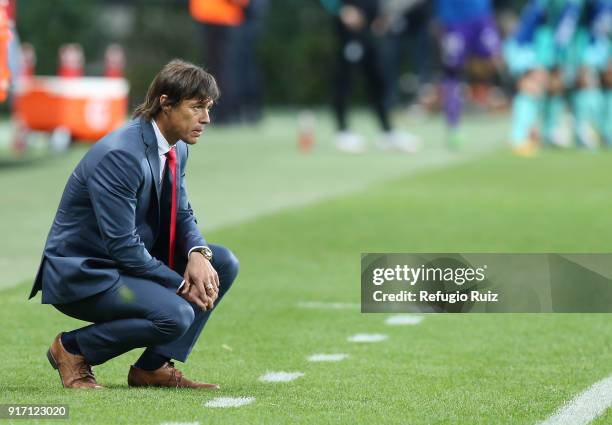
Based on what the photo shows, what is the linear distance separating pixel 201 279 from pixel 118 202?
417 mm

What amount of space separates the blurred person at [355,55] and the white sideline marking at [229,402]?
1272cm

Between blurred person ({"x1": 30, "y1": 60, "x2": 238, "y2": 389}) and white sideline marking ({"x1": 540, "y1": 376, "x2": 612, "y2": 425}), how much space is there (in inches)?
51.8

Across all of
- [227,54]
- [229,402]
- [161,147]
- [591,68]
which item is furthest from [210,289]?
[227,54]

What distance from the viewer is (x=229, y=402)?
5.82 m

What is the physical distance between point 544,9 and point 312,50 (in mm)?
10437

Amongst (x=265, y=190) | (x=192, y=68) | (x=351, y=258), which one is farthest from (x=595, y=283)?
(x=265, y=190)

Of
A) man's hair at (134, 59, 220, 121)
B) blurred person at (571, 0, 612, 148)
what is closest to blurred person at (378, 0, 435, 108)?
blurred person at (571, 0, 612, 148)

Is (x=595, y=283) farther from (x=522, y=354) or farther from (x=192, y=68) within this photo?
(x=192, y=68)

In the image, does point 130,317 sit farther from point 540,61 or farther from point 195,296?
point 540,61

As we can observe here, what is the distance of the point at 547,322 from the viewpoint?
26.7ft

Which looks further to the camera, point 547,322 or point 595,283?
point 547,322

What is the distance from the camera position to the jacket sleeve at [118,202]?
581 cm

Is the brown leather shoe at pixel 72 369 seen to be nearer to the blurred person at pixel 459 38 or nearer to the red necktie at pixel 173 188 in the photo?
the red necktie at pixel 173 188

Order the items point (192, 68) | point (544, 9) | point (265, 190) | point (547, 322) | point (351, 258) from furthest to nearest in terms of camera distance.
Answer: point (544, 9)
point (265, 190)
point (351, 258)
point (547, 322)
point (192, 68)
